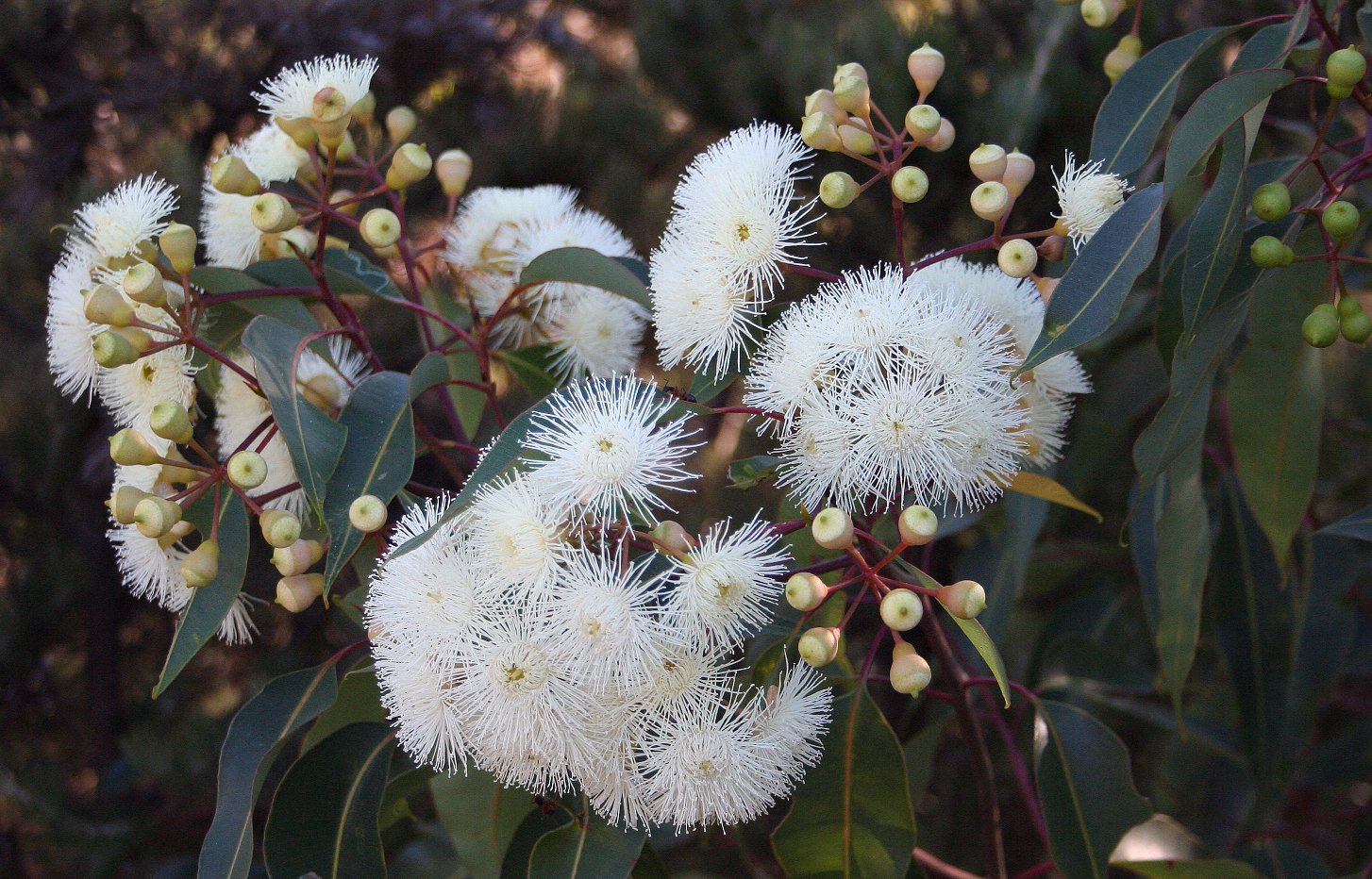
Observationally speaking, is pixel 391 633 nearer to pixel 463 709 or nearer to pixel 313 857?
pixel 463 709

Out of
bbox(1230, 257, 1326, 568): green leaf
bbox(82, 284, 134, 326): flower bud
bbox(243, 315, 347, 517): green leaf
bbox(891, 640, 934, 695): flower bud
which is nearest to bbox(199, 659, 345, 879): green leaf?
bbox(243, 315, 347, 517): green leaf

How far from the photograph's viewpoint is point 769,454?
2.23 feet

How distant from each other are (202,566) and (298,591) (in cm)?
6

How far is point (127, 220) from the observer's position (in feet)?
2.40

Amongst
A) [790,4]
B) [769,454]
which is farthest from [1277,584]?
[790,4]

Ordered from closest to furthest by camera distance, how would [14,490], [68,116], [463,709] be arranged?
[463,709] → [14,490] → [68,116]

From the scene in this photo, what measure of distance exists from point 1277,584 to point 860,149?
30.8 inches

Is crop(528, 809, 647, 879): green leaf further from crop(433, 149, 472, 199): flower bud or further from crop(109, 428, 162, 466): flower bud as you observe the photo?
crop(433, 149, 472, 199): flower bud

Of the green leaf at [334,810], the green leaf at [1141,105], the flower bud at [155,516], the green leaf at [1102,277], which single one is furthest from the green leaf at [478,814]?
the green leaf at [1141,105]

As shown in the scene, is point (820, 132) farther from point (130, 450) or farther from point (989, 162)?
point (130, 450)

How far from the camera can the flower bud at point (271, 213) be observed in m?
0.70

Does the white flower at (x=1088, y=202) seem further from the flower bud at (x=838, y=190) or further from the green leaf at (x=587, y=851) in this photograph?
the green leaf at (x=587, y=851)

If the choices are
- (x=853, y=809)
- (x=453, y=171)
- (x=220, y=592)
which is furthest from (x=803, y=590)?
(x=453, y=171)

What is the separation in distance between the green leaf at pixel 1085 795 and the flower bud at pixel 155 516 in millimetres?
666
